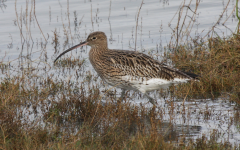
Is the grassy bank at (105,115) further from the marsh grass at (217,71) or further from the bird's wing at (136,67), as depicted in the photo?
the bird's wing at (136,67)

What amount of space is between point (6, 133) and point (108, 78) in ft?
7.27

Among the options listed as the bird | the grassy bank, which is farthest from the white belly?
the grassy bank

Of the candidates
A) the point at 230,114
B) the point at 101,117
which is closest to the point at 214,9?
the point at 230,114

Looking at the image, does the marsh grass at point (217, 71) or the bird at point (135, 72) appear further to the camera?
the marsh grass at point (217, 71)

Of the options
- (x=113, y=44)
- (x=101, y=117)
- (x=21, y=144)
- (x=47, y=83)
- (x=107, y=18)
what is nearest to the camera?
(x=21, y=144)

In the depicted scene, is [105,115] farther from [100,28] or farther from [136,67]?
[100,28]

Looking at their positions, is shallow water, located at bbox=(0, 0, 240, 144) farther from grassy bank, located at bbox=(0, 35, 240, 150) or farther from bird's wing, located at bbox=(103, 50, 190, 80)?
bird's wing, located at bbox=(103, 50, 190, 80)

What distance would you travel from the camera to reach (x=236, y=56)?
7.14 metres

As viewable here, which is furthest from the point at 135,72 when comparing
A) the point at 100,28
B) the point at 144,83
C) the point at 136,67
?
the point at 100,28

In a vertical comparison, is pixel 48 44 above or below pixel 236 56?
above

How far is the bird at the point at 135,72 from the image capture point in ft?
22.2

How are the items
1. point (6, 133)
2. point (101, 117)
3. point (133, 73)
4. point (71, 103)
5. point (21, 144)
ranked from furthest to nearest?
point (133, 73) < point (71, 103) < point (101, 117) < point (6, 133) < point (21, 144)

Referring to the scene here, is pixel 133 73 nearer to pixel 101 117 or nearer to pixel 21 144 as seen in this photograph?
pixel 101 117

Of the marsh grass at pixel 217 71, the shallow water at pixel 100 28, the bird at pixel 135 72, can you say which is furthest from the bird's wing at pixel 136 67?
the shallow water at pixel 100 28
